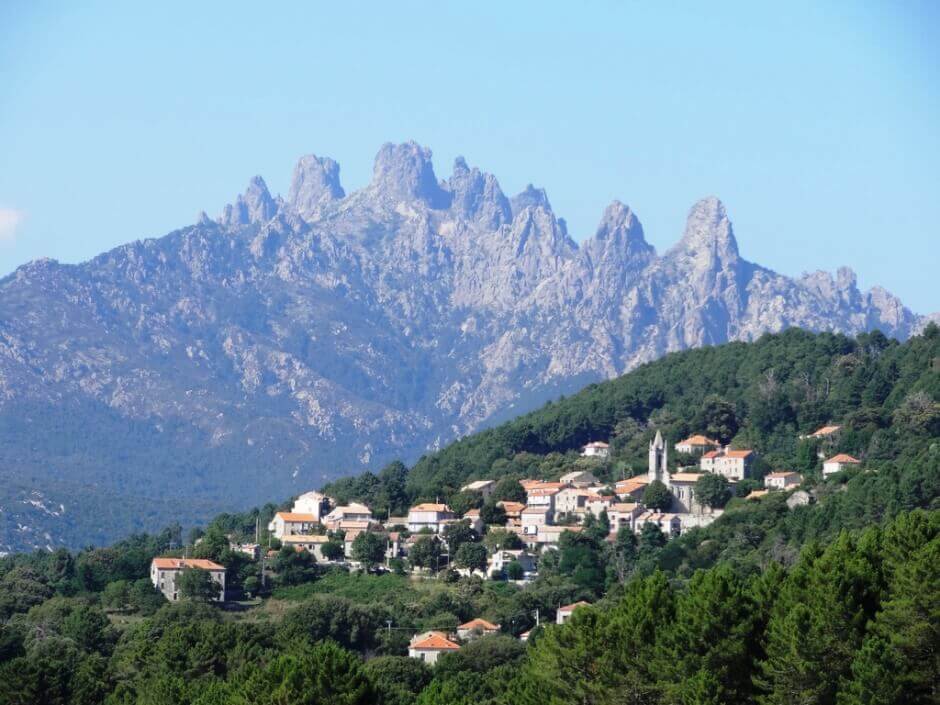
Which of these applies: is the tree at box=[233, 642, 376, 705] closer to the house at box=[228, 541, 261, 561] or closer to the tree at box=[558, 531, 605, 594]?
the tree at box=[558, 531, 605, 594]

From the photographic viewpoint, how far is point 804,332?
15975 centimetres

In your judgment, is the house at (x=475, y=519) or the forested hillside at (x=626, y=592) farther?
the house at (x=475, y=519)

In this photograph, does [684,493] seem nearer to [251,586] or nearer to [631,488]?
[631,488]

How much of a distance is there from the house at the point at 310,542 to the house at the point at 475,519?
824 cm

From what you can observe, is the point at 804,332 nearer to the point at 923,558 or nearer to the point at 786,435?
the point at 786,435

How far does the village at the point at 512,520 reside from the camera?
4373 inches

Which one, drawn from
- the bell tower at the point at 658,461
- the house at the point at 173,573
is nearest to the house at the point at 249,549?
the house at the point at 173,573

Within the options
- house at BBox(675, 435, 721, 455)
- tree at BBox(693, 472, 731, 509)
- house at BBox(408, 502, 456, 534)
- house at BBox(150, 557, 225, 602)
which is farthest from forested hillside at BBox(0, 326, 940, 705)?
house at BBox(408, 502, 456, 534)

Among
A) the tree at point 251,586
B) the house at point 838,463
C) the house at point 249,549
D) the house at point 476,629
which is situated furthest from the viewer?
the house at point 838,463

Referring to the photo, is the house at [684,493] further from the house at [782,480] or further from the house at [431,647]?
the house at [431,647]

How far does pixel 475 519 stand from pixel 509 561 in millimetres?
9715

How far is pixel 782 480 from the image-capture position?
118250mm

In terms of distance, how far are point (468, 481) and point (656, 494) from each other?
69.7 ft

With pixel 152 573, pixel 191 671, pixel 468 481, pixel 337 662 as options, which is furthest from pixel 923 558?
pixel 468 481
